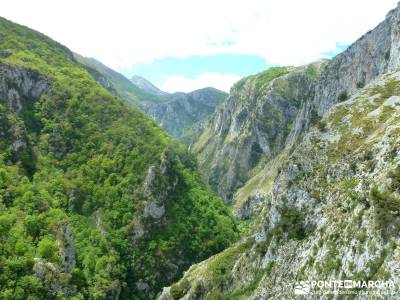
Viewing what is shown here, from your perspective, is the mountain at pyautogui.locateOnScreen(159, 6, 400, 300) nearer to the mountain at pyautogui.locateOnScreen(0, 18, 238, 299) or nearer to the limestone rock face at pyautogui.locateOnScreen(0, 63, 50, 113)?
the mountain at pyautogui.locateOnScreen(0, 18, 238, 299)

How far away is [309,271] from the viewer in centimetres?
6619

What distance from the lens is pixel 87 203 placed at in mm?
160875

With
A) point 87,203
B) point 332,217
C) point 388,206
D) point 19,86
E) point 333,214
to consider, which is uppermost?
point 19,86

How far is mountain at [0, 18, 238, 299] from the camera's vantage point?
120 m

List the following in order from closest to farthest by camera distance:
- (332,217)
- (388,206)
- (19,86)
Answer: (388,206)
(332,217)
(19,86)

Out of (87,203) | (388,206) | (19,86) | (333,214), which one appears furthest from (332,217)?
(19,86)

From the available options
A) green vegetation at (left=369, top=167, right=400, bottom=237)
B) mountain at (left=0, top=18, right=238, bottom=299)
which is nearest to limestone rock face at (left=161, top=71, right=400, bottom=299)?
green vegetation at (left=369, top=167, right=400, bottom=237)

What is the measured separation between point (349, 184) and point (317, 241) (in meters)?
9.84

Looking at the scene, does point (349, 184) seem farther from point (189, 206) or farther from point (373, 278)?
point (189, 206)

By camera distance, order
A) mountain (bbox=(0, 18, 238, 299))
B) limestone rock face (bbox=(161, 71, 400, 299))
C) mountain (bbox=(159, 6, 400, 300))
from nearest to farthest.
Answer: mountain (bbox=(159, 6, 400, 300)) < limestone rock face (bbox=(161, 71, 400, 299)) < mountain (bbox=(0, 18, 238, 299))

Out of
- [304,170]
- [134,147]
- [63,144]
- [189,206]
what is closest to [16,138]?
[63,144]

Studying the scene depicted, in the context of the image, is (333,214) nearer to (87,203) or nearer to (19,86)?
(87,203)

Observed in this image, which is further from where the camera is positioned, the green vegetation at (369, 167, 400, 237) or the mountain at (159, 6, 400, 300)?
the mountain at (159, 6, 400, 300)

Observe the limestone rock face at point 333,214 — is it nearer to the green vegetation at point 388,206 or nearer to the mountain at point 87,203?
the green vegetation at point 388,206
